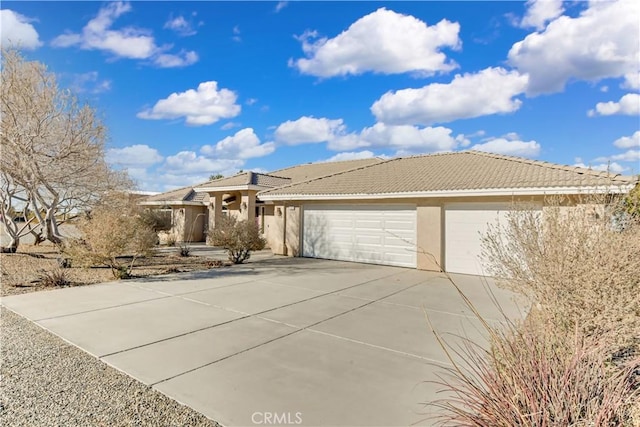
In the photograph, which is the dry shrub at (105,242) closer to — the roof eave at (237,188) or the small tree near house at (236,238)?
the small tree near house at (236,238)

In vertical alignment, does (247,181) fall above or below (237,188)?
above

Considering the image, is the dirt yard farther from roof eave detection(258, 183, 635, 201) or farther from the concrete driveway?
roof eave detection(258, 183, 635, 201)

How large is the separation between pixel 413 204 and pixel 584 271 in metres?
10.5

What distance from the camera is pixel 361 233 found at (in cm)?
1625

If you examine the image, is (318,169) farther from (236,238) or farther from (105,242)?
(105,242)

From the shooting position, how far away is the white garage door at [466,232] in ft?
43.0

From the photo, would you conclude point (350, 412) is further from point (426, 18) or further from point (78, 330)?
point (426, 18)

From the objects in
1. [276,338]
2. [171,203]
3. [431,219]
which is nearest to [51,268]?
[276,338]

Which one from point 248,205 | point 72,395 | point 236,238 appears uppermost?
point 248,205

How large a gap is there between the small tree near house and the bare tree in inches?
233

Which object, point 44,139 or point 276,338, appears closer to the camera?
point 276,338

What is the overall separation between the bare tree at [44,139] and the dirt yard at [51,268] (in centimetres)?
178

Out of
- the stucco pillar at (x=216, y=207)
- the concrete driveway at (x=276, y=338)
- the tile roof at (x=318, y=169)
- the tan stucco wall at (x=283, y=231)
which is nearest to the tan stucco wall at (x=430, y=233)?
the concrete driveway at (x=276, y=338)

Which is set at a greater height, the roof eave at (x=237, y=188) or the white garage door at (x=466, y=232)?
the roof eave at (x=237, y=188)
